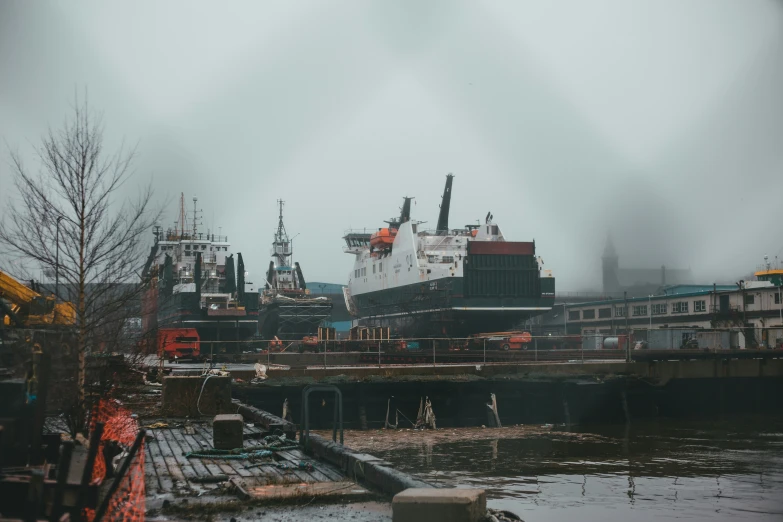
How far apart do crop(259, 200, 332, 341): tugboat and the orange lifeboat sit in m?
5.56

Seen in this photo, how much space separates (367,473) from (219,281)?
1728 inches

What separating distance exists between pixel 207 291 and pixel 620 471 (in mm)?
37461

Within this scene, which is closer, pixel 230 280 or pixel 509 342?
pixel 509 342

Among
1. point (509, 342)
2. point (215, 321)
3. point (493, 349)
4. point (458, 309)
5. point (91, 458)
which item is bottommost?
point (91, 458)

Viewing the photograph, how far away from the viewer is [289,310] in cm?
5509

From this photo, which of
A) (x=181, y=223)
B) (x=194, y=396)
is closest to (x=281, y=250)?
(x=181, y=223)

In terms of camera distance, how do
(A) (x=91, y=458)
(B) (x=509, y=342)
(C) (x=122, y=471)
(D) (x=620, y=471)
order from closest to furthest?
(A) (x=91, y=458) < (C) (x=122, y=471) < (D) (x=620, y=471) < (B) (x=509, y=342)

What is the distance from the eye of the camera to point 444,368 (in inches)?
1149

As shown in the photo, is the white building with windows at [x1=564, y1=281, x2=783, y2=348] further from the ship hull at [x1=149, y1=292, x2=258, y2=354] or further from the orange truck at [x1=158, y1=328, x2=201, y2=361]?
the ship hull at [x1=149, y1=292, x2=258, y2=354]

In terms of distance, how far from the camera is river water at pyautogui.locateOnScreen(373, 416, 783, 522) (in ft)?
44.4

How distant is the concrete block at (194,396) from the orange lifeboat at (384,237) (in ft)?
128

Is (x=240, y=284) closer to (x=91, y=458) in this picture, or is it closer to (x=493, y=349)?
(x=493, y=349)

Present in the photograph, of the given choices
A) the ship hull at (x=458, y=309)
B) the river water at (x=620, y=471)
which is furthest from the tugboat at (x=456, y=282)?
the river water at (x=620, y=471)

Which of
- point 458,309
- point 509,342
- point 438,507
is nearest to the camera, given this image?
point 438,507
